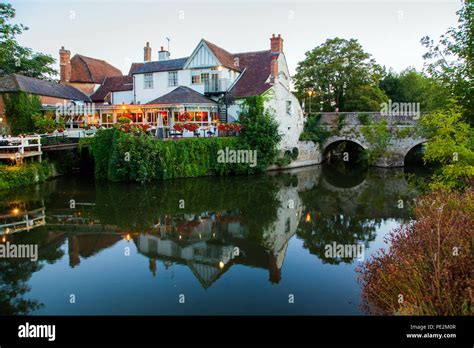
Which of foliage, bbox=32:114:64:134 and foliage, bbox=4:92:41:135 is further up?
foliage, bbox=4:92:41:135

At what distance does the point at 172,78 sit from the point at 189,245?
22.7 meters

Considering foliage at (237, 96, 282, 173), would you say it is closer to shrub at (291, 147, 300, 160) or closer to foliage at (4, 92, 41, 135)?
shrub at (291, 147, 300, 160)

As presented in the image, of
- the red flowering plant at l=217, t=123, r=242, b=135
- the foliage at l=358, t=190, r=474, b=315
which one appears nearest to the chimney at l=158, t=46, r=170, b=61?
the red flowering plant at l=217, t=123, r=242, b=135

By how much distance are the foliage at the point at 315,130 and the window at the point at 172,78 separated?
1187cm

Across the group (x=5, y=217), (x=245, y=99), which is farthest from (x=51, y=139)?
(x=245, y=99)

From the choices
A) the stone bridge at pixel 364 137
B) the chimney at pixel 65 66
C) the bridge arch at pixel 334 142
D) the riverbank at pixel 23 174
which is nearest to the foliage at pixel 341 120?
the stone bridge at pixel 364 137

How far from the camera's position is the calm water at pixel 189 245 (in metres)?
7.96

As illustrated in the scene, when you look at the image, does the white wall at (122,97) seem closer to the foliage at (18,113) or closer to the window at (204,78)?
the window at (204,78)

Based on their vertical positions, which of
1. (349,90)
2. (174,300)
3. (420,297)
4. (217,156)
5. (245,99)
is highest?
→ (349,90)

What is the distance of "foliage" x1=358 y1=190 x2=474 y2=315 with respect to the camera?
19.3ft

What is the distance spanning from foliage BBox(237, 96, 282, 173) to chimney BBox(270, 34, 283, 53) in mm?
7313

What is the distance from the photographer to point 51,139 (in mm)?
22859
